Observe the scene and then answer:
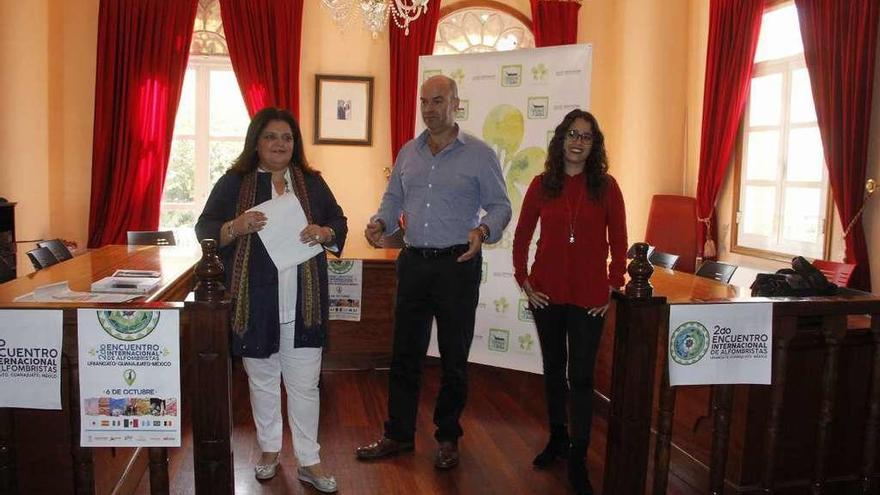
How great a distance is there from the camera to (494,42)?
22.4 ft

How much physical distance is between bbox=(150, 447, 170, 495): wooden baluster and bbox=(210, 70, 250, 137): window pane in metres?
5.06

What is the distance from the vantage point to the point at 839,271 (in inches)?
164

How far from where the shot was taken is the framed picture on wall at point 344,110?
6582mm

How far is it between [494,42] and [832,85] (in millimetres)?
3263

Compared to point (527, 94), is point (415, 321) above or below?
below

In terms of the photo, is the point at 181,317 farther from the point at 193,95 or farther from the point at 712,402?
the point at 193,95

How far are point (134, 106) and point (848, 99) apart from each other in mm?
5575

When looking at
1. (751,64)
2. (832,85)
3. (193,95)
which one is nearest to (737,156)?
(751,64)

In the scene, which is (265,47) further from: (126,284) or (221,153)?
(126,284)

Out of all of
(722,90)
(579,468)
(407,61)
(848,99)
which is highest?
(407,61)

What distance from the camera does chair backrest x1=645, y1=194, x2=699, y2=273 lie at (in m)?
5.80

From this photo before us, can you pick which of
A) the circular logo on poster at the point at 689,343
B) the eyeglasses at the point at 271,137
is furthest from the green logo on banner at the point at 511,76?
the circular logo on poster at the point at 689,343

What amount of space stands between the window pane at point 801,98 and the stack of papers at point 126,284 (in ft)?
14.0

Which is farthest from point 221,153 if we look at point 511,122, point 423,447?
point 423,447
